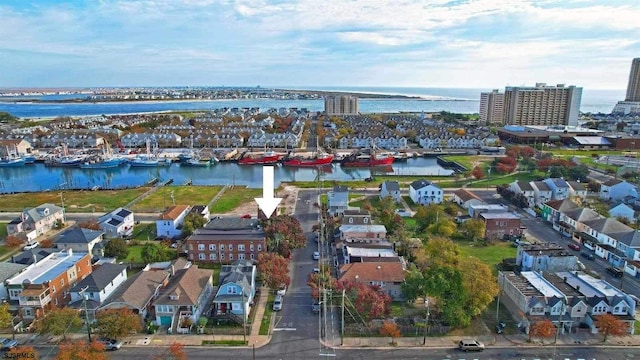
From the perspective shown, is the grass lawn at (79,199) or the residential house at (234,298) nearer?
the residential house at (234,298)

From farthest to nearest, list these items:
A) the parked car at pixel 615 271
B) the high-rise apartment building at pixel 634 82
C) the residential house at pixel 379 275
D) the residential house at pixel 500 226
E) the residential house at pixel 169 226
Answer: the high-rise apartment building at pixel 634 82 < the residential house at pixel 169 226 < the residential house at pixel 500 226 < the parked car at pixel 615 271 < the residential house at pixel 379 275

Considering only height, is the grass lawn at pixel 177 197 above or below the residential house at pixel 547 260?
below

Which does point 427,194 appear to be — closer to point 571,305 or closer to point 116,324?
point 571,305

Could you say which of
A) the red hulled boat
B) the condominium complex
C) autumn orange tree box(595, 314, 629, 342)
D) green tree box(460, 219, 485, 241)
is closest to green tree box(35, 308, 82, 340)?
autumn orange tree box(595, 314, 629, 342)

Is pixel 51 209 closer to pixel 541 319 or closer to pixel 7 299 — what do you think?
pixel 7 299

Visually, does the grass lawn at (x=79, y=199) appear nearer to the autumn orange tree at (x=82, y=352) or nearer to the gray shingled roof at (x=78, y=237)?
the gray shingled roof at (x=78, y=237)

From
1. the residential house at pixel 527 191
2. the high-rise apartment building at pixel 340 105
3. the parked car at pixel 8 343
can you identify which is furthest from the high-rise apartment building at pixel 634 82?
the parked car at pixel 8 343
